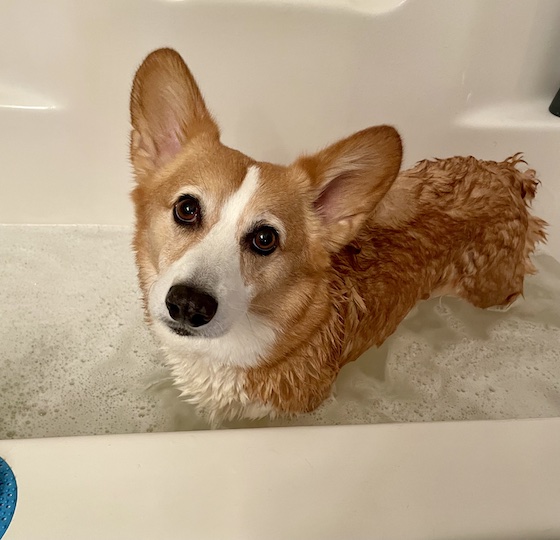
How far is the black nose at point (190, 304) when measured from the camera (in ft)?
2.99

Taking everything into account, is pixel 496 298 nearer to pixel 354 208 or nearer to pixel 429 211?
pixel 429 211

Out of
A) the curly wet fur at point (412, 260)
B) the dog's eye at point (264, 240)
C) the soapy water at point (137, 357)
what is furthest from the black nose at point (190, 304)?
the soapy water at point (137, 357)

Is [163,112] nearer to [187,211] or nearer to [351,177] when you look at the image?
[187,211]

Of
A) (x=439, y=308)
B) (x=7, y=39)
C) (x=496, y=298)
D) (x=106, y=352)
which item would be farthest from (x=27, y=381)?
(x=496, y=298)

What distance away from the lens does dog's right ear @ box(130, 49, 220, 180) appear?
1.05 metres

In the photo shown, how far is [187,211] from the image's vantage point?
3.45 feet

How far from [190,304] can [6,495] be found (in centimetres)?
39

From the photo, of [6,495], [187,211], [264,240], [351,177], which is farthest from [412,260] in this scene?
[6,495]

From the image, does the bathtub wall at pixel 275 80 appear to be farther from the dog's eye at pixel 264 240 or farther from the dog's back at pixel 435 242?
the dog's eye at pixel 264 240

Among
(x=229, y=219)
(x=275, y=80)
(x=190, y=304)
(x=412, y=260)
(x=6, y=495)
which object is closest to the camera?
(x=6, y=495)

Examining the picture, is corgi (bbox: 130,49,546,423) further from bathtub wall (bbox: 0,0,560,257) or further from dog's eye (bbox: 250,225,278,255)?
bathtub wall (bbox: 0,0,560,257)

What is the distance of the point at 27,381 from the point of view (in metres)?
1.47

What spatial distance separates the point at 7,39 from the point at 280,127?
0.88m

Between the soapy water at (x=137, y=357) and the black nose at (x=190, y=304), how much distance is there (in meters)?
0.47
